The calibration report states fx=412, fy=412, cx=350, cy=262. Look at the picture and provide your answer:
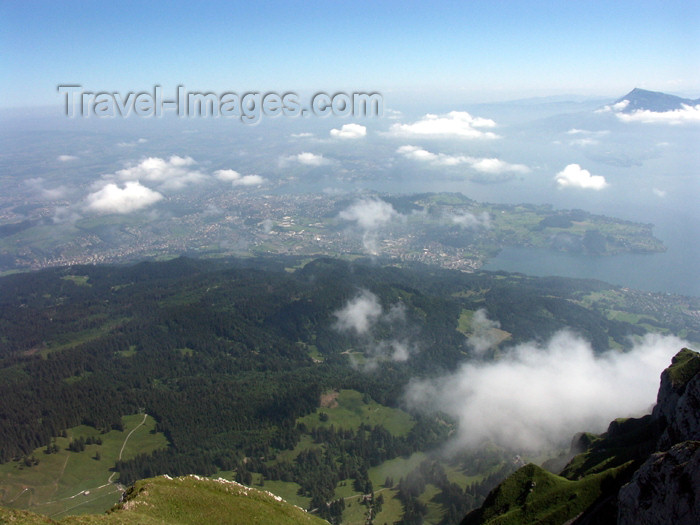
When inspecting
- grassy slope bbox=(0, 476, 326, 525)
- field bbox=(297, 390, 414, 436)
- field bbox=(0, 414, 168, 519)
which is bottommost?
field bbox=(297, 390, 414, 436)

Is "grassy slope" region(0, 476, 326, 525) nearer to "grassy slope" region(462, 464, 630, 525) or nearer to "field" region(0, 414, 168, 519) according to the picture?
"grassy slope" region(462, 464, 630, 525)

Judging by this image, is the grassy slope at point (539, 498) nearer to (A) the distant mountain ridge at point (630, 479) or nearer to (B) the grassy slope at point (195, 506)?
(A) the distant mountain ridge at point (630, 479)

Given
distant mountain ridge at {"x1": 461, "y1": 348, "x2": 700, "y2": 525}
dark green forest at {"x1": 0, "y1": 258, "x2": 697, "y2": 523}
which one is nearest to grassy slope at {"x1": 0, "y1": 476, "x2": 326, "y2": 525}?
distant mountain ridge at {"x1": 461, "y1": 348, "x2": 700, "y2": 525}

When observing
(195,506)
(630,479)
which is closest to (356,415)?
(195,506)

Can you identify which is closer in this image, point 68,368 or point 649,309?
point 68,368

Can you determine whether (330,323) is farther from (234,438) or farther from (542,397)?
(542,397)

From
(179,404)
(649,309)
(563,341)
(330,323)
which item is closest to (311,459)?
(179,404)
